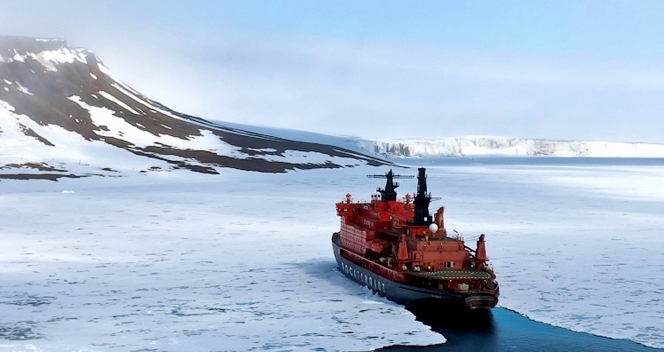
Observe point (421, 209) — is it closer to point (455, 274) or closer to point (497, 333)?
point (455, 274)

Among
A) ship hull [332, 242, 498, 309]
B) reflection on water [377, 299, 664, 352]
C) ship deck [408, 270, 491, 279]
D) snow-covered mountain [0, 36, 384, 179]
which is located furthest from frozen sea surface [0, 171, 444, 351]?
snow-covered mountain [0, 36, 384, 179]

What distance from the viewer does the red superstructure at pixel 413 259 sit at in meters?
29.7

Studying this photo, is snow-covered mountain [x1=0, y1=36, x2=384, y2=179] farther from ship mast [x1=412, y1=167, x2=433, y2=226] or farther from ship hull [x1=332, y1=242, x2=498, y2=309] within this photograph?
ship mast [x1=412, y1=167, x2=433, y2=226]

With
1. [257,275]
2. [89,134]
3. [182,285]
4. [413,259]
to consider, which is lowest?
[182,285]

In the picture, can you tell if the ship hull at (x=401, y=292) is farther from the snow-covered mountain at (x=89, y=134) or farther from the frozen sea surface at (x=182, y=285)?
the snow-covered mountain at (x=89, y=134)

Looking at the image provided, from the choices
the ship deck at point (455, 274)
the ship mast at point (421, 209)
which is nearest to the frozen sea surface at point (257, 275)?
the ship deck at point (455, 274)

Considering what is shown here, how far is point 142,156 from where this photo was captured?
13025cm

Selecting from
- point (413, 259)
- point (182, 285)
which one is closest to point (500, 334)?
point (413, 259)

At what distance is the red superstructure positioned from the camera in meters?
29.7

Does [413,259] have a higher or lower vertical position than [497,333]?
higher

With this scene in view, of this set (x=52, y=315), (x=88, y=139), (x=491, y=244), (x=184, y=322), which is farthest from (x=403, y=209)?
(x=88, y=139)

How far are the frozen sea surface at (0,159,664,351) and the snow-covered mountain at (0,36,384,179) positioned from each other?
50487mm

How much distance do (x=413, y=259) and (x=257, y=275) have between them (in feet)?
26.7

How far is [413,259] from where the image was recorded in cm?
3152
